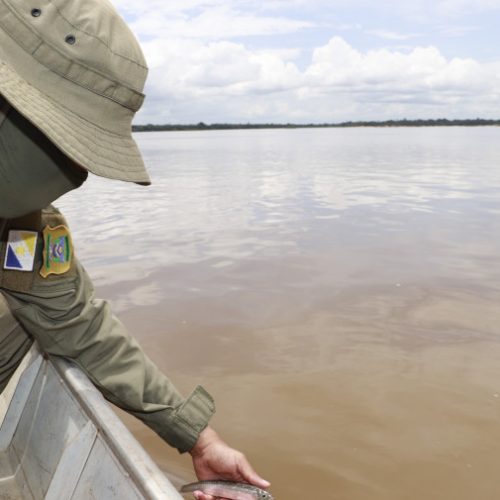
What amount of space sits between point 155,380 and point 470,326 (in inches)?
178

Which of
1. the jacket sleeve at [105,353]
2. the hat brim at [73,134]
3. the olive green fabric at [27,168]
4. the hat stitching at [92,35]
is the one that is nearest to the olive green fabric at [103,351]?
the jacket sleeve at [105,353]

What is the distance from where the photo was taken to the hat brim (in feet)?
4.63

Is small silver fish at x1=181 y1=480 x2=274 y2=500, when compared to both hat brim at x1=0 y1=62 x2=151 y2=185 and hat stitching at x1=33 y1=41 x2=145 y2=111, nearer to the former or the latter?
hat brim at x1=0 y1=62 x2=151 y2=185

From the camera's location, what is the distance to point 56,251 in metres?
2.19

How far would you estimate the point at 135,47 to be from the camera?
1580 millimetres

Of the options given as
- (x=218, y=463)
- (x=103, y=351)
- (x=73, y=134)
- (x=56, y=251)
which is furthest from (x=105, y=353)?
(x=73, y=134)

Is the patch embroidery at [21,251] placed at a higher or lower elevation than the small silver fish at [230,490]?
higher

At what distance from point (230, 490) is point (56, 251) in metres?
1.06

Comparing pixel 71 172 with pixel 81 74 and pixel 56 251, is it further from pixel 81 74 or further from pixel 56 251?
pixel 56 251

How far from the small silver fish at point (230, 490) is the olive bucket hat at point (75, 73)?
1.13 metres

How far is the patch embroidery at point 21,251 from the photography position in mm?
2121

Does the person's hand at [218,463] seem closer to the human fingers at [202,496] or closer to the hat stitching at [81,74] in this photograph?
the human fingers at [202,496]

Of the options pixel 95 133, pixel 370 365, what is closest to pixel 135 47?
pixel 95 133

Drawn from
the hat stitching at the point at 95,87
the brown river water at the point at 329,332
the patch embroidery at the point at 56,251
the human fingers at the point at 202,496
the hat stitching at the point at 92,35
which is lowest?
the brown river water at the point at 329,332
